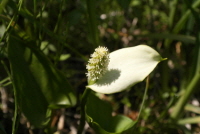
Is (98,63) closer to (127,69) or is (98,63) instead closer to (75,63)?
(127,69)

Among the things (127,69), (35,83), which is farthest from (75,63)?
(127,69)

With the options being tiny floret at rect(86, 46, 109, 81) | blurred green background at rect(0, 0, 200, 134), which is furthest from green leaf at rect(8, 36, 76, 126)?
tiny floret at rect(86, 46, 109, 81)

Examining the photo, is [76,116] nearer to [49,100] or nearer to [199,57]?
[49,100]

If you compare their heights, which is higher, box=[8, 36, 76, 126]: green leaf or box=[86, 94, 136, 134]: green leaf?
box=[8, 36, 76, 126]: green leaf

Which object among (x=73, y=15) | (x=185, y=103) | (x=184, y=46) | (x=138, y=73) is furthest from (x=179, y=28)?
(x=138, y=73)

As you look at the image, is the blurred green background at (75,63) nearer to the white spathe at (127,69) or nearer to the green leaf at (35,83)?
the green leaf at (35,83)

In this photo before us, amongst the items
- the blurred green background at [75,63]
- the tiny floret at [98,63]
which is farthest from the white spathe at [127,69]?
the blurred green background at [75,63]

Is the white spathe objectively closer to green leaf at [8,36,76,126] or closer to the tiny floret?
the tiny floret
